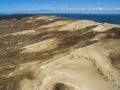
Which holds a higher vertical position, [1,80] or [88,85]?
[88,85]

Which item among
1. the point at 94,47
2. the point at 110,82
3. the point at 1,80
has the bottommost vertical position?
the point at 1,80

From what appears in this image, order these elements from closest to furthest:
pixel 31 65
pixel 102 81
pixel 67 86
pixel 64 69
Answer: pixel 67 86, pixel 102 81, pixel 64 69, pixel 31 65

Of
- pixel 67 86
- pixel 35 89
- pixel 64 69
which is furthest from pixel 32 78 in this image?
pixel 67 86

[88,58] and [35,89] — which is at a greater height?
[88,58]

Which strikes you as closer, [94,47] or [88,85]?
[88,85]

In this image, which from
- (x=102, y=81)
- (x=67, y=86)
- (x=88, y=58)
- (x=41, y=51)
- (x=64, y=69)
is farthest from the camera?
(x=41, y=51)

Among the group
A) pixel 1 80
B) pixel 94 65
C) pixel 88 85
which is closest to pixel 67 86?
pixel 88 85

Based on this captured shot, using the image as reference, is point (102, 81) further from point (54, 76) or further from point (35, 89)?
point (35, 89)

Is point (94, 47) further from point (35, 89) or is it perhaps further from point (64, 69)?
point (35, 89)

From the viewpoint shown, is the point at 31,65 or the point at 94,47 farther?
the point at 31,65
